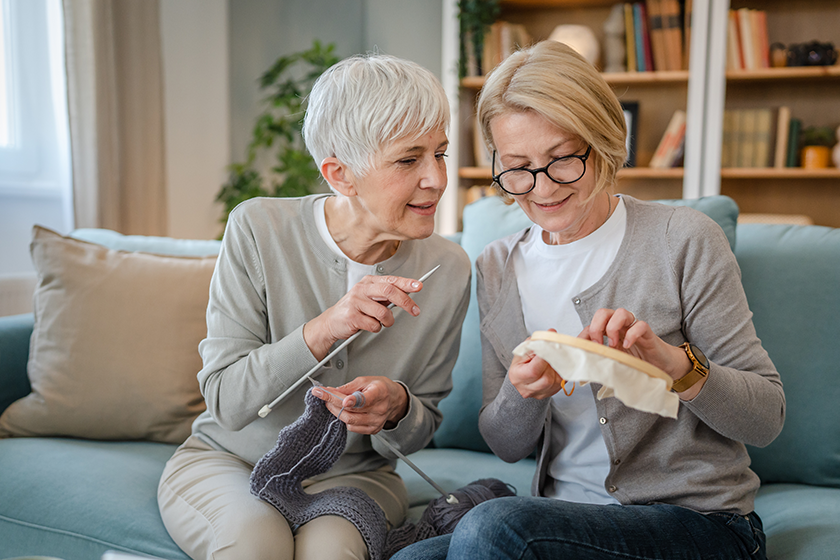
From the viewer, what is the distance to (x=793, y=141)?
9.41ft

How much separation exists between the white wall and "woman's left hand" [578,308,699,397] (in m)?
2.57

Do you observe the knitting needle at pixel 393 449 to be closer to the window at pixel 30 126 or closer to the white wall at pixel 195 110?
the window at pixel 30 126

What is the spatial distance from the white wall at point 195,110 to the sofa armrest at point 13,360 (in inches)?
58.3

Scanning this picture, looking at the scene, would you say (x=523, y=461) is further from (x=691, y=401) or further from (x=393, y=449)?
(x=691, y=401)

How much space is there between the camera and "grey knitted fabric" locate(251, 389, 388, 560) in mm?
1048

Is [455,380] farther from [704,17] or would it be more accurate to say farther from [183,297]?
[704,17]

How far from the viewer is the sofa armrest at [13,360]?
5.08 feet

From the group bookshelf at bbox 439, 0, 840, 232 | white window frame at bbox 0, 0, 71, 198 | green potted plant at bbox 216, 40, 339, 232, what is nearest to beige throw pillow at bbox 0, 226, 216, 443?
white window frame at bbox 0, 0, 71, 198

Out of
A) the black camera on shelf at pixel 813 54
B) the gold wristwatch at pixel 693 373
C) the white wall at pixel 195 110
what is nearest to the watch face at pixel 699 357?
the gold wristwatch at pixel 693 373

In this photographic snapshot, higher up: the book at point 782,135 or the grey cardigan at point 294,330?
the book at point 782,135

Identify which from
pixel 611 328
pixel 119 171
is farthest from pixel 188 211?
pixel 611 328

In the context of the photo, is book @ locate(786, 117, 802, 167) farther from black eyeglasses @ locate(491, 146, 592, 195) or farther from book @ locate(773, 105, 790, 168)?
black eyeglasses @ locate(491, 146, 592, 195)

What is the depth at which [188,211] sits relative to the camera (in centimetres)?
313

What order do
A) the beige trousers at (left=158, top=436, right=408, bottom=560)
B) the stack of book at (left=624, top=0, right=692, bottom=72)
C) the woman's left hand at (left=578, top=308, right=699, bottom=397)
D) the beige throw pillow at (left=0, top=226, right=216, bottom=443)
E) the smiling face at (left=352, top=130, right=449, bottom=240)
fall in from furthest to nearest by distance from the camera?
the stack of book at (left=624, top=0, right=692, bottom=72)
the beige throw pillow at (left=0, top=226, right=216, bottom=443)
the smiling face at (left=352, top=130, right=449, bottom=240)
the beige trousers at (left=158, top=436, right=408, bottom=560)
the woman's left hand at (left=578, top=308, right=699, bottom=397)
